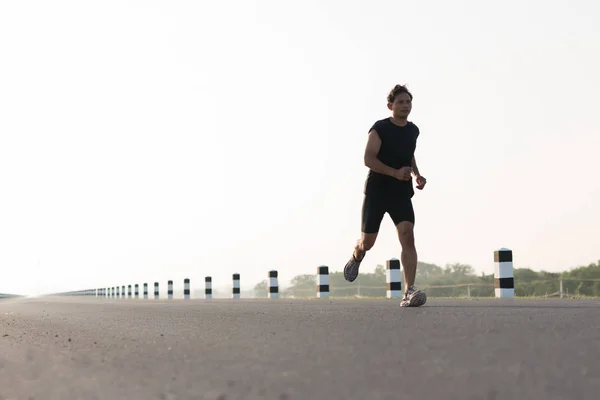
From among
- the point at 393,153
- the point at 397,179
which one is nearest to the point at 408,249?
the point at 397,179

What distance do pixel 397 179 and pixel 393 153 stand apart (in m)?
0.24

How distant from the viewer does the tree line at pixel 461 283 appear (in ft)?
136

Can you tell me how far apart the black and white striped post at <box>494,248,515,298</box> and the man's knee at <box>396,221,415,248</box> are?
15.1 feet

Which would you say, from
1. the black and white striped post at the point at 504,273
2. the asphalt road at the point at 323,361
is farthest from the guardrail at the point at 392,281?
the asphalt road at the point at 323,361

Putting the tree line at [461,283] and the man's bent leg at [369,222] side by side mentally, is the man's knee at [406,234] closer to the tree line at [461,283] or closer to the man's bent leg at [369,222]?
the man's bent leg at [369,222]

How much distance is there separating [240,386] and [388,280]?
1126cm

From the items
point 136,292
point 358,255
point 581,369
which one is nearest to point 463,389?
point 581,369

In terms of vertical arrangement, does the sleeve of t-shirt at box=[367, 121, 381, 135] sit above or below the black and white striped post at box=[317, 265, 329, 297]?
above

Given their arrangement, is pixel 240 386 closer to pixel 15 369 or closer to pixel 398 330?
pixel 15 369

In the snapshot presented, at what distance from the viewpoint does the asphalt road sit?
7.21 feet

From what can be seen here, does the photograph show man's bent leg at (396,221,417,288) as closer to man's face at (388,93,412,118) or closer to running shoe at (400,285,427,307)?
running shoe at (400,285,427,307)

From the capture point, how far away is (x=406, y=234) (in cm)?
689

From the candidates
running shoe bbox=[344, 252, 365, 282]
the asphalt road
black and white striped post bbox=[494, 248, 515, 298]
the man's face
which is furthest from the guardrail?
the asphalt road

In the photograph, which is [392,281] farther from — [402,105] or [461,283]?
[461,283]
